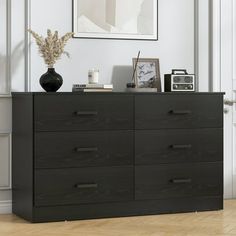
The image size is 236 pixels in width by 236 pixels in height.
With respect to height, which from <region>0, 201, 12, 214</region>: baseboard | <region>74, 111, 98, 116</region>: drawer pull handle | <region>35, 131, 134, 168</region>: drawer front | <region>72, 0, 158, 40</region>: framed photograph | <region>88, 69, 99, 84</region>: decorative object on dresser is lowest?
<region>0, 201, 12, 214</region>: baseboard

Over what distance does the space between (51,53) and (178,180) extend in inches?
51.3

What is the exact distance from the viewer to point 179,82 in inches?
212

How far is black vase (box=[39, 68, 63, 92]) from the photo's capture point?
4984 millimetres

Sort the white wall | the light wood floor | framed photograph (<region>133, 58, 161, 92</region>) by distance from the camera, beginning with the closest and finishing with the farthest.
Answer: the light wood floor, the white wall, framed photograph (<region>133, 58, 161, 92</region>)

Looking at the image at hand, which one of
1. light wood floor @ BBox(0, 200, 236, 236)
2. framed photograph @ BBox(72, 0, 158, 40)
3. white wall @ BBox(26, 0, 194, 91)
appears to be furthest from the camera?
framed photograph @ BBox(72, 0, 158, 40)

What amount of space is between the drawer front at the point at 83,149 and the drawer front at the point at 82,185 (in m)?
0.05

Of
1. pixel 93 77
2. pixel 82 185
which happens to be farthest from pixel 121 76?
pixel 82 185

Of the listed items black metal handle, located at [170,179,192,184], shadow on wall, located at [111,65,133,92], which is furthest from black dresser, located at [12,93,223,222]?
shadow on wall, located at [111,65,133,92]

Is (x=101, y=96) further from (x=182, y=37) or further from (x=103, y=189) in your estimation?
(x=182, y=37)

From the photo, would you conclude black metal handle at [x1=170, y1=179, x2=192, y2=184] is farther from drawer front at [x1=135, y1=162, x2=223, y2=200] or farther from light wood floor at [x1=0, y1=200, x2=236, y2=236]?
light wood floor at [x1=0, y1=200, x2=236, y2=236]

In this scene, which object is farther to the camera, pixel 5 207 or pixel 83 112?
pixel 5 207

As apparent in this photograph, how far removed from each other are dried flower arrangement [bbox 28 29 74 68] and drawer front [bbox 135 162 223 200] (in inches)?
39.0

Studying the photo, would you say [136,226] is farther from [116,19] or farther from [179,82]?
[116,19]

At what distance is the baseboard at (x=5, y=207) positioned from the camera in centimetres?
520
